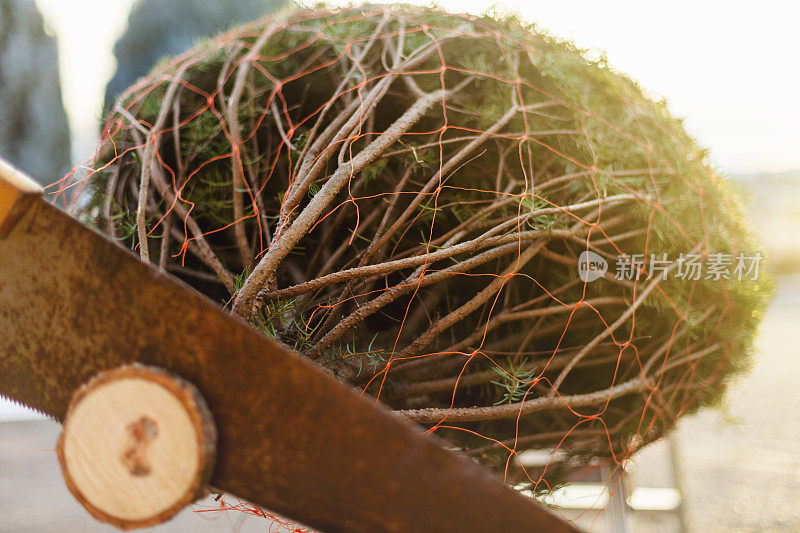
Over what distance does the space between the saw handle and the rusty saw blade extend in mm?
11

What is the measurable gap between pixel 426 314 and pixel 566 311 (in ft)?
0.33

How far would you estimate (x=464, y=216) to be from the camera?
14.1 inches

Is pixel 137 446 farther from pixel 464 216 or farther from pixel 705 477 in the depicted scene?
pixel 705 477

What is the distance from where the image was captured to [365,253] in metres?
0.33

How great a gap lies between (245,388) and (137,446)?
57 millimetres

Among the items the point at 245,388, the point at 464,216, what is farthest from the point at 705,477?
the point at 245,388

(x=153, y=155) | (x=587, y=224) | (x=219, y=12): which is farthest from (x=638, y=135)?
(x=219, y=12)

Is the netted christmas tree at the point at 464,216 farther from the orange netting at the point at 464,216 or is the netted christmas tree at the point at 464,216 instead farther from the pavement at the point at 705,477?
the pavement at the point at 705,477

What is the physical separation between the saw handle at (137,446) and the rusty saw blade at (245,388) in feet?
0.04

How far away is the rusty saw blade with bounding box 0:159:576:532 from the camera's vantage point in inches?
9.1

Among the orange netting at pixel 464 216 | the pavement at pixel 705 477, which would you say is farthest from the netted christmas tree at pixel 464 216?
the pavement at pixel 705 477

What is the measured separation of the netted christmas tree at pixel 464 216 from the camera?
1.10 ft

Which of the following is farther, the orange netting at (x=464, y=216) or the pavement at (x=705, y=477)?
the pavement at (x=705, y=477)

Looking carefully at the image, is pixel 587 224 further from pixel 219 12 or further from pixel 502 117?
pixel 219 12
